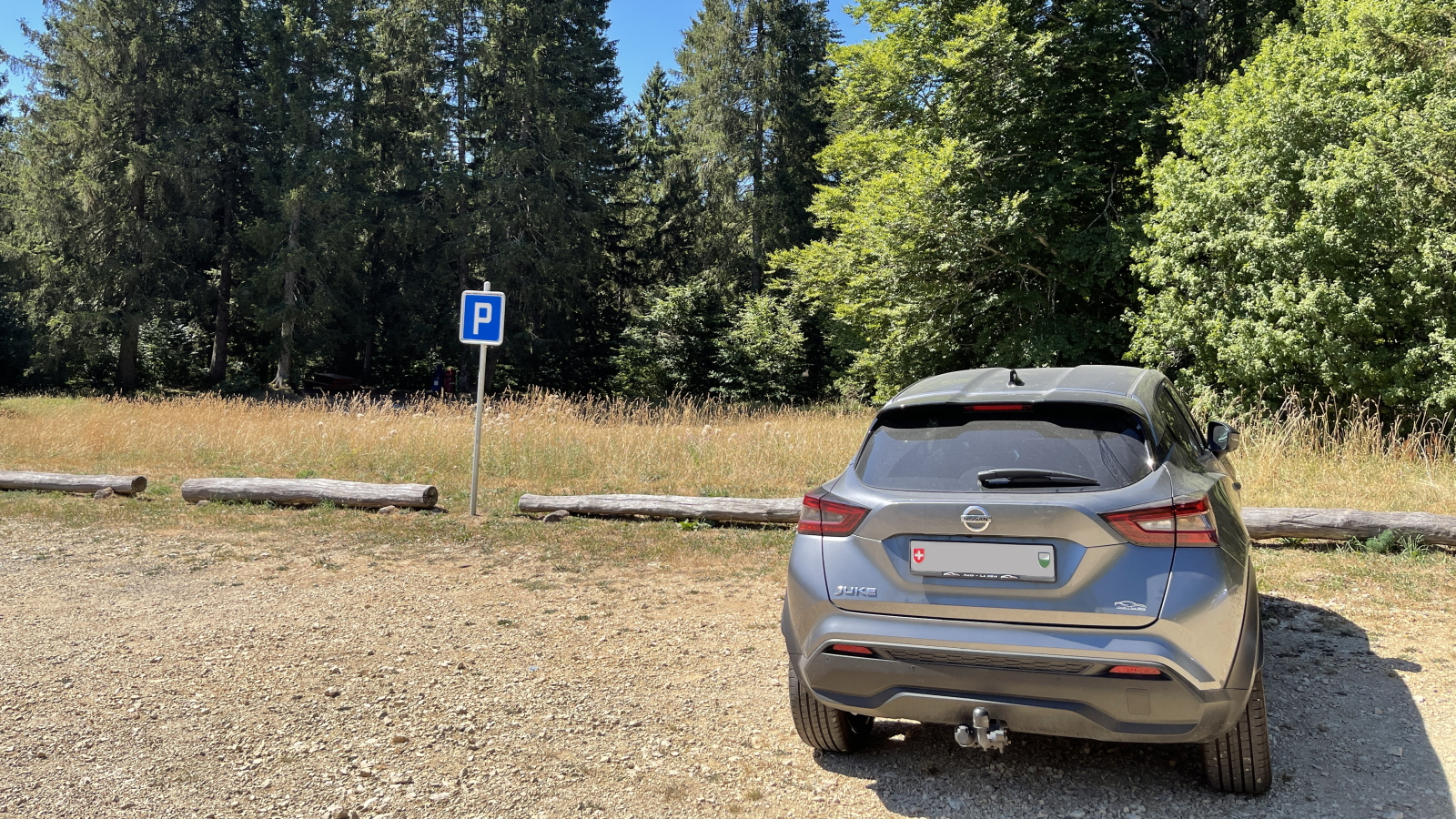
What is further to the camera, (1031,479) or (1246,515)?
(1246,515)

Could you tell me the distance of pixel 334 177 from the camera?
3256cm

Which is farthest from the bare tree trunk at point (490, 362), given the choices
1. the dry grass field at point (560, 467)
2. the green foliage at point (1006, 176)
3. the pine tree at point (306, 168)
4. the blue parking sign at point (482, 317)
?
the blue parking sign at point (482, 317)

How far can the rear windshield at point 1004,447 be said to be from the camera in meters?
3.10

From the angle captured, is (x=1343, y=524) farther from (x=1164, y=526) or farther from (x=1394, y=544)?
(x=1164, y=526)

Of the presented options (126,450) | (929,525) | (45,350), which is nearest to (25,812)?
(929,525)

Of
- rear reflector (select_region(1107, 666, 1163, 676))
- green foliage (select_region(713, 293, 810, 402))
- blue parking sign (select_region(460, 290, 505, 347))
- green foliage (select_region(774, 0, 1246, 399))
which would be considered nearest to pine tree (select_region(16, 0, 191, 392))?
green foliage (select_region(713, 293, 810, 402))

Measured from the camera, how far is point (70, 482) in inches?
429

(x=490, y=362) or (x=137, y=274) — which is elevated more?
(x=137, y=274)

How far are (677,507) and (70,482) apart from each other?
826cm

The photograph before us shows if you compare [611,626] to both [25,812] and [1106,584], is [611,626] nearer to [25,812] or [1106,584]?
[25,812]

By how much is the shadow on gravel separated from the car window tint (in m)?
1.32

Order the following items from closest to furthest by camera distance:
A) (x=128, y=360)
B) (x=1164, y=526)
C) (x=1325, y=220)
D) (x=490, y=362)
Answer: (x=1164, y=526) → (x=1325, y=220) → (x=128, y=360) → (x=490, y=362)

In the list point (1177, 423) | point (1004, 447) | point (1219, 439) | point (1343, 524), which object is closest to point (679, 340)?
point (1343, 524)

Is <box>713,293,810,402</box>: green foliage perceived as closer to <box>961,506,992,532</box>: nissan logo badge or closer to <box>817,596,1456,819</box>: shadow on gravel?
<box>817,596,1456,819</box>: shadow on gravel
